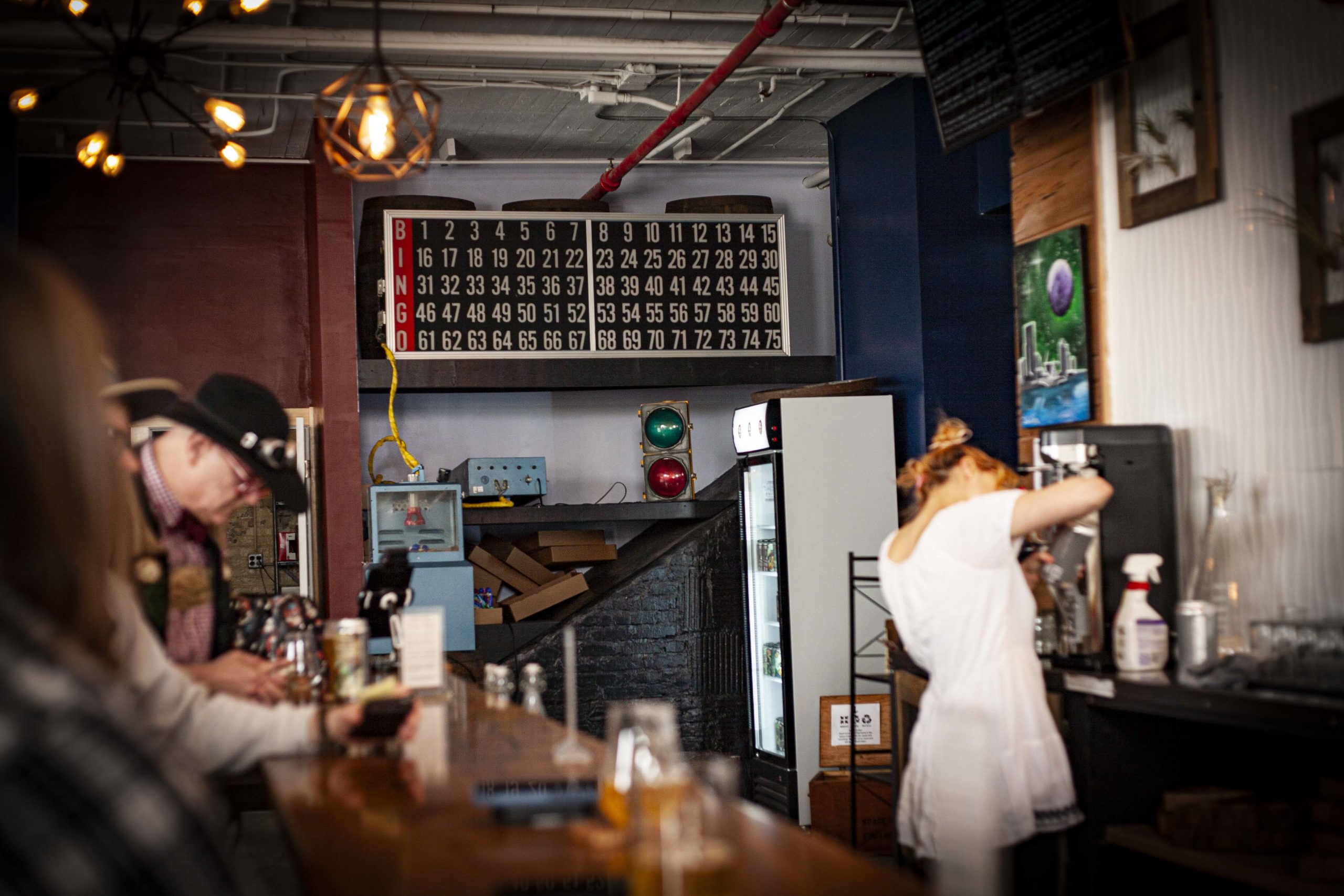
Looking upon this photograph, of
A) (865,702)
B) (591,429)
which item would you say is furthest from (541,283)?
(865,702)

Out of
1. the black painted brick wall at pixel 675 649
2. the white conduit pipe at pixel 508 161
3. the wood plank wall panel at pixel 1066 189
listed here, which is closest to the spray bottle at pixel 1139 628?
the wood plank wall panel at pixel 1066 189

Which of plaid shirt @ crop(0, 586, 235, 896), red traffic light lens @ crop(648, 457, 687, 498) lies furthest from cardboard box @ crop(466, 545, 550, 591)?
plaid shirt @ crop(0, 586, 235, 896)

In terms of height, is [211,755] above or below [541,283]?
below

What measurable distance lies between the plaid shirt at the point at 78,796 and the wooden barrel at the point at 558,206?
6.32m

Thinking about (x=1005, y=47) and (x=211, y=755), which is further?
(x=1005, y=47)

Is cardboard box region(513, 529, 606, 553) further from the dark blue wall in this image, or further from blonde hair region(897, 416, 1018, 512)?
blonde hair region(897, 416, 1018, 512)

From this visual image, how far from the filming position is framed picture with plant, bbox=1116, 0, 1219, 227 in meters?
3.44

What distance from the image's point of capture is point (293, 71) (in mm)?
6055

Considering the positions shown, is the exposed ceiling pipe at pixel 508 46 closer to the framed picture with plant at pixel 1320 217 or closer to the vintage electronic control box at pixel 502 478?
the vintage electronic control box at pixel 502 478

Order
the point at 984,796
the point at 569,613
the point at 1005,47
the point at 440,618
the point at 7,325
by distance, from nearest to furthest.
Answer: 1. the point at 7,325
2. the point at 984,796
3. the point at 440,618
4. the point at 1005,47
5. the point at 569,613

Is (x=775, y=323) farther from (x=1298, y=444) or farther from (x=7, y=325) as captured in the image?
(x=7, y=325)

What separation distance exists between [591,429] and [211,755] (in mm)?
5829

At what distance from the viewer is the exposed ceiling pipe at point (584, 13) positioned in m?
5.31

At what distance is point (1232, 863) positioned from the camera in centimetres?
287
